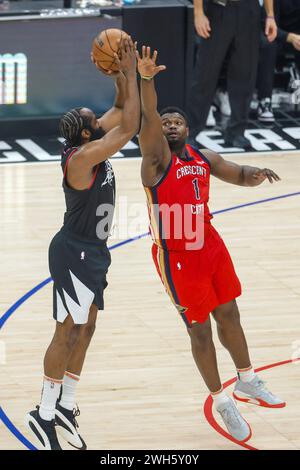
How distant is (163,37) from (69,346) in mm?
8104

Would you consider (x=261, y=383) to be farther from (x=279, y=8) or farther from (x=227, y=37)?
(x=279, y=8)

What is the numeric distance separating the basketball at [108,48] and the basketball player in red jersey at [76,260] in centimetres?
17

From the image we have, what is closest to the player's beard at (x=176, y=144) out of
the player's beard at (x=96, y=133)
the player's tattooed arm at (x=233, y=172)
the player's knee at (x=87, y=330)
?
the player's tattooed arm at (x=233, y=172)

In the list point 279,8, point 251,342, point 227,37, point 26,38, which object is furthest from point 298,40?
point 251,342

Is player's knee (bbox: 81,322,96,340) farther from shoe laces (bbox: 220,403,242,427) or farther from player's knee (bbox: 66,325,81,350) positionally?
shoe laces (bbox: 220,403,242,427)

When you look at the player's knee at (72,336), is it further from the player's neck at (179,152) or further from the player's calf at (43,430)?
the player's neck at (179,152)

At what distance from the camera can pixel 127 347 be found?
9.22m

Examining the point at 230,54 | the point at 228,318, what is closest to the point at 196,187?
the point at 228,318

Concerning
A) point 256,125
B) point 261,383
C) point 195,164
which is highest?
point 195,164

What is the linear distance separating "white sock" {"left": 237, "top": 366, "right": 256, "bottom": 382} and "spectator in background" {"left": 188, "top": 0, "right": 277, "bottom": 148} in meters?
6.72

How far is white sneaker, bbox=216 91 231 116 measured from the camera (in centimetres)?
1594

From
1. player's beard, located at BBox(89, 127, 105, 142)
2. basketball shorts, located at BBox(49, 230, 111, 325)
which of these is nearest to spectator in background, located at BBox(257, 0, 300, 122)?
player's beard, located at BBox(89, 127, 105, 142)

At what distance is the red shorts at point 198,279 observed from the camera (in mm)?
7664

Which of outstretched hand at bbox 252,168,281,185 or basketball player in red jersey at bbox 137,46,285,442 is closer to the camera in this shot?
basketball player in red jersey at bbox 137,46,285,442
